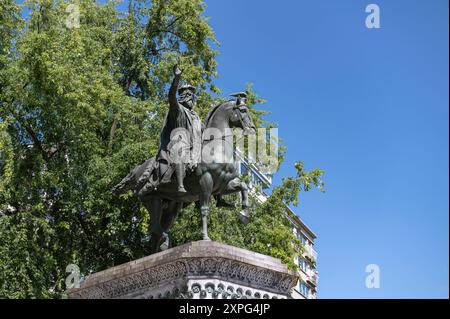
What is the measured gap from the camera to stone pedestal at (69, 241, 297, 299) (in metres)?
14.5

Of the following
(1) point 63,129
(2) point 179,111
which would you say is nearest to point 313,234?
(1) point 63,129

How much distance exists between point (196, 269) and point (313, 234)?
6560 cm

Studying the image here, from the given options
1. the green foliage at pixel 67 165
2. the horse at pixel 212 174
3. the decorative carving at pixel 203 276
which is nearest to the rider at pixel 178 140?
the horse at pixel 212 174

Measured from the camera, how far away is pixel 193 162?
53.2 feet

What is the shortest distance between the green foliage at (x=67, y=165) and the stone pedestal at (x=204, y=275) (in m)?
8.43

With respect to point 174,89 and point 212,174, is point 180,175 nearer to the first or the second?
point 212,174

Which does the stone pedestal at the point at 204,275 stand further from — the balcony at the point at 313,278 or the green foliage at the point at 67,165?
the balcony at the point at 313,278

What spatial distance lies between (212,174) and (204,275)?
2.44 meters

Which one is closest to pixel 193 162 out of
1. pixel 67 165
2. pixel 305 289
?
pixel 67 165

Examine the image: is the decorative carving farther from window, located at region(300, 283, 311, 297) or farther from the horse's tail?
window, located at region(300, 283, 311, 297)

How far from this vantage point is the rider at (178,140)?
1620cm
